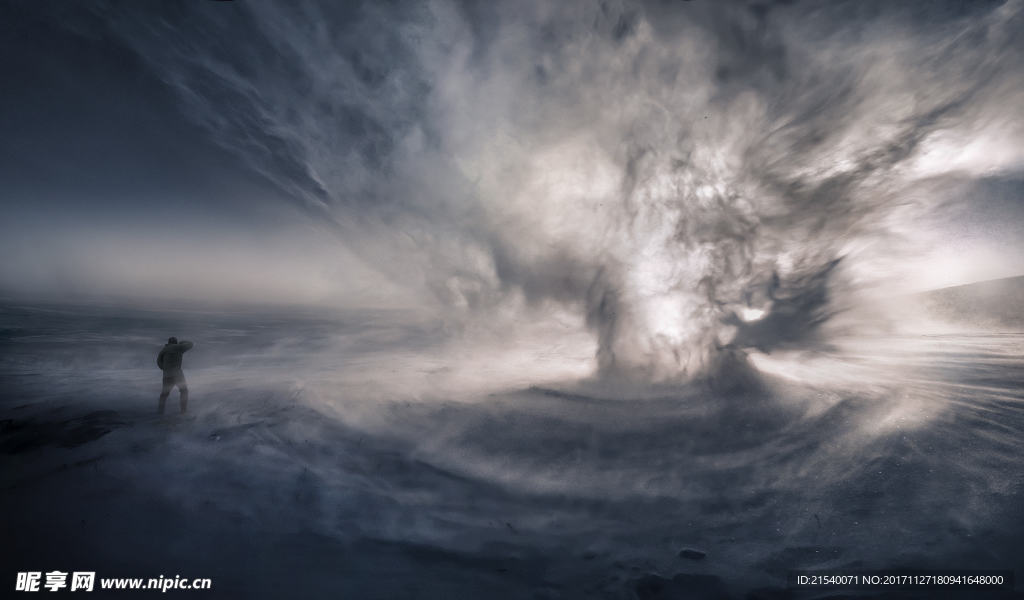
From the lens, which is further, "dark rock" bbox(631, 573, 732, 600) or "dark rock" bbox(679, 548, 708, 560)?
"dark rock" bbox(679, 548, 708, 560)

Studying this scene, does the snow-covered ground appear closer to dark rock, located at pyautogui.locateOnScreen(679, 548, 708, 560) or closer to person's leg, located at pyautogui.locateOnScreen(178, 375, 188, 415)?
dark rock, located at pyautogui.locateOnScreen(679, 548, 708, 560)

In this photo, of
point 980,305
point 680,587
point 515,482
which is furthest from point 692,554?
point 980,305

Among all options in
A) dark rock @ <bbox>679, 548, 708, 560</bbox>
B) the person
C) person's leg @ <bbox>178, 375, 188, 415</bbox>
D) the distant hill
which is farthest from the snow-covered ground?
the distant hill

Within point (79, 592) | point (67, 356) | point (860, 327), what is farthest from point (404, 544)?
point (860, 327)

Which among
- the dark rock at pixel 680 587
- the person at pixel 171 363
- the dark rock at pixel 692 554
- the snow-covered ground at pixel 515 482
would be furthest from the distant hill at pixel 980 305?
the person at pixel 171 363

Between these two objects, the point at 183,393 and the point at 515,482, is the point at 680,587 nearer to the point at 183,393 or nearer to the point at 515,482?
the point at 515,482

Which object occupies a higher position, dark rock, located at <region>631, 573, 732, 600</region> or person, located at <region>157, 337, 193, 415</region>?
person, located at <region>157, 337, 193, 415</region>
